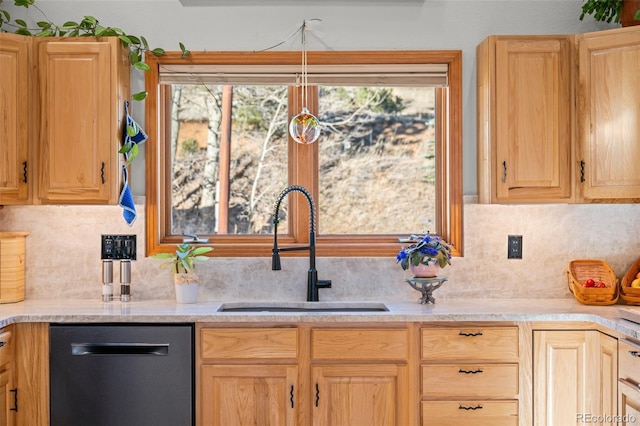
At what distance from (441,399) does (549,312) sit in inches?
23.6

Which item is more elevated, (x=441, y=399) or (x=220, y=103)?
(x=220, y=103)

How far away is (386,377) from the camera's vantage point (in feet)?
8.38

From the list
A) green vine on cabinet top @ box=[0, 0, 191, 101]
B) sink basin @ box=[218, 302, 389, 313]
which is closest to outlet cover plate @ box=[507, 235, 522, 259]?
sink basin @ box=[218, 302, 389, 313]

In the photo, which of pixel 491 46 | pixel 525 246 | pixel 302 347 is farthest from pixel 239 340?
pixel 491 46

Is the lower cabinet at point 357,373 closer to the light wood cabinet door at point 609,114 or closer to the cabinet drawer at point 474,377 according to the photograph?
the cabinet drawer at point 474,377

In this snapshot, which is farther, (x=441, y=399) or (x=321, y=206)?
(x=321, y=206)

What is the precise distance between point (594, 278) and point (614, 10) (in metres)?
1.32

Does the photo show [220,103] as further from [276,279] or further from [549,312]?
[549,312]

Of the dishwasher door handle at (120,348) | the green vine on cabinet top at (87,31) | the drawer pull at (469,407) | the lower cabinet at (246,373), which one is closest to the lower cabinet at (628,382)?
the drawer pull at (469,407)

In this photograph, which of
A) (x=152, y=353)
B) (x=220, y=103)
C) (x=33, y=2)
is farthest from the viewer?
(x=220, y=103)

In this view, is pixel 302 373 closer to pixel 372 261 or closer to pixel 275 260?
pixel 275 260

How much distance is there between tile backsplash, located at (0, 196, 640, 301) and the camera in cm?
307

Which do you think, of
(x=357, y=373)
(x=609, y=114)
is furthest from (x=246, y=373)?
(x=609, y=114)

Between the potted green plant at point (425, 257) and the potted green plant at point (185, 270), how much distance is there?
3.15 ft
